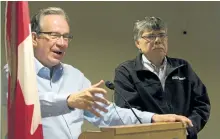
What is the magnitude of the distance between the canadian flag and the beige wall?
2.44 meters

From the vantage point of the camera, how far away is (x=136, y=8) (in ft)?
14.1

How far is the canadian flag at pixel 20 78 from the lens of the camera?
1520 mm

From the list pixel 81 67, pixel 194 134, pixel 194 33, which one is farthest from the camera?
pixel 194 33

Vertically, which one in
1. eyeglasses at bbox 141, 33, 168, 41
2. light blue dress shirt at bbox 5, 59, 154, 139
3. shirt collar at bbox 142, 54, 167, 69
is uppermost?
eyeglasses at bbox 141, 33, 168, 41

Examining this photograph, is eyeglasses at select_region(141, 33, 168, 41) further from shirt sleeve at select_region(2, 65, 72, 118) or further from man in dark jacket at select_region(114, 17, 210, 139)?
shirt sleeve at select_region(2, 65, 72, 118)

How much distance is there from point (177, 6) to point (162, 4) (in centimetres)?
16

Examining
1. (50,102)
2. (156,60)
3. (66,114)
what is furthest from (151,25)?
(50,102)

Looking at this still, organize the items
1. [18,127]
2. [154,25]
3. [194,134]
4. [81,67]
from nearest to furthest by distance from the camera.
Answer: [18,127]
[194,134]
[154,25]
[81,67]

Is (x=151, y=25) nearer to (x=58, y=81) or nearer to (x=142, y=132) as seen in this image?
(x=58, y=81)

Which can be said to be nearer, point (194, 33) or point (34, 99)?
point (34, 99)

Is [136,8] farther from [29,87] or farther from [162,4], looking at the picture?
[29,87]

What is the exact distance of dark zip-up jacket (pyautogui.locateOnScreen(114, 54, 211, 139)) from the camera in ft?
7.25

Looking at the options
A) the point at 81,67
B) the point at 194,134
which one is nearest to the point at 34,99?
the point at 194,134

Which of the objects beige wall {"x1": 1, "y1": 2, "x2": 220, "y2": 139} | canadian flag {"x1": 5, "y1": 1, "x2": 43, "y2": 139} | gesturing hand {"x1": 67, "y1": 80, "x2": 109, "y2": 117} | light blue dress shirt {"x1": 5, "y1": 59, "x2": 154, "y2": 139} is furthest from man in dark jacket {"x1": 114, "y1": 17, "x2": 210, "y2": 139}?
beige wall {"x1": 1, "y1": 2, "x2": 220, "y2": 139}
